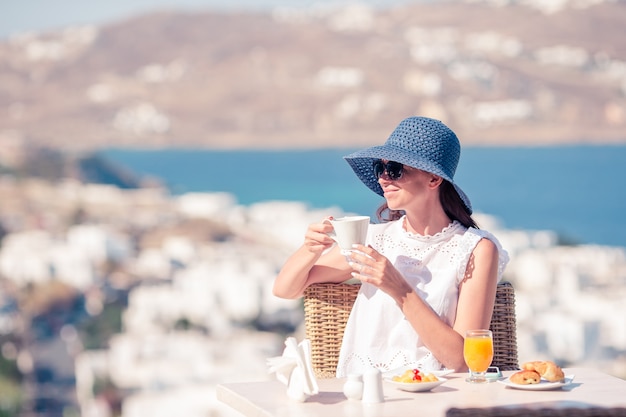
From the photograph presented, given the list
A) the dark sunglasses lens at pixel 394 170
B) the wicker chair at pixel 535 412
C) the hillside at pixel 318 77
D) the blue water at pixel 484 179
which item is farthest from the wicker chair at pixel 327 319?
the blue water at pixel 484 179

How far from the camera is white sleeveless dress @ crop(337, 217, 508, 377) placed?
1.95m

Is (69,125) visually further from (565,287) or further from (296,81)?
(565,287)

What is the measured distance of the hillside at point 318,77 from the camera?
133ft

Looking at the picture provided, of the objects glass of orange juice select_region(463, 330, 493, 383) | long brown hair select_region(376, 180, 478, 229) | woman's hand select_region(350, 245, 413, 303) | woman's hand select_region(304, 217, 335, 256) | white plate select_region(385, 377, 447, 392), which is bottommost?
white plate select_region(385, 377, 447, 392)

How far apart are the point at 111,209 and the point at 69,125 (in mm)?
5042

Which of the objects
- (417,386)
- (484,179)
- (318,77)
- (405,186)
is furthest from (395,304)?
(484,179)

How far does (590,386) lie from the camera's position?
5.48 ft

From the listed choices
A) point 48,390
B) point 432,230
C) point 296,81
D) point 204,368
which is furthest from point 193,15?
point 432,230

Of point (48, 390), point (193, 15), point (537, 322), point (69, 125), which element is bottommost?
point (48, 390)

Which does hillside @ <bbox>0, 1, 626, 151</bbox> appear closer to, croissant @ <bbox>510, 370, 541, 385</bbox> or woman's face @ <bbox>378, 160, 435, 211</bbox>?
woman's face @ <bbox>378, 160, 435, 211</bbox>

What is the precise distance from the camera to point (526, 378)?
1635 mm

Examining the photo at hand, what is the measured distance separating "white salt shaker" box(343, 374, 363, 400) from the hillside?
3885 cm

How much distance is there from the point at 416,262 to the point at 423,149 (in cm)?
21

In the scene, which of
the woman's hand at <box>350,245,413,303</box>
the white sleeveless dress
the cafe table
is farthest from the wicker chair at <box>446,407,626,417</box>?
the white sleeveless dress
